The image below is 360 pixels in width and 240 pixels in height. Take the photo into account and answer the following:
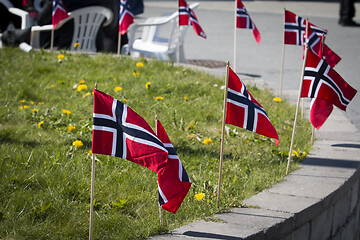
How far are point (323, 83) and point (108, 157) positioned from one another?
1800 millimetres

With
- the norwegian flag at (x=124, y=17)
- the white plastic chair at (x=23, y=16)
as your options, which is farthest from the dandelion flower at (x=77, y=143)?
the white plastic chair at (x=23, y=16)

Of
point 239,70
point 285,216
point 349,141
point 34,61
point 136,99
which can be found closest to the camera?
point 285,216

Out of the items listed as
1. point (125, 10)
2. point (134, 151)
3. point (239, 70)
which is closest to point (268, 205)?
point (134, 151)

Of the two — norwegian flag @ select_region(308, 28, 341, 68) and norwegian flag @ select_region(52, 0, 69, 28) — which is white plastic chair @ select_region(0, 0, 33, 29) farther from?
norwegian flag @ select_region(308, 28, 341, 68)

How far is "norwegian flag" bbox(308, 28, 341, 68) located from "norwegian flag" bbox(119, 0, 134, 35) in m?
2.90

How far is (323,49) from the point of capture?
17.4 feet

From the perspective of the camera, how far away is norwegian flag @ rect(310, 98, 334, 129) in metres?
4.93

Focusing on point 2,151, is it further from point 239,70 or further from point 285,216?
point 239,70

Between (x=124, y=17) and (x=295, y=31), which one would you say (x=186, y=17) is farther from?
(x=295, y=31)

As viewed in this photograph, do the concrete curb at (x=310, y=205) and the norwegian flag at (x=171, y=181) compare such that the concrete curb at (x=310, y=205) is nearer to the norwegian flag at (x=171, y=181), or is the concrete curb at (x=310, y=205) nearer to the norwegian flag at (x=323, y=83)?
the norwegian flag at (x=171, y=181)

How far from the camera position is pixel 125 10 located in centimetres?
765

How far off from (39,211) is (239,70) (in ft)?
21.0

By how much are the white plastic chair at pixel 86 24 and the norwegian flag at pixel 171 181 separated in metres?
6.05

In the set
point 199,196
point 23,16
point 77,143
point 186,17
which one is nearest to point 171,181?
point 199,196
